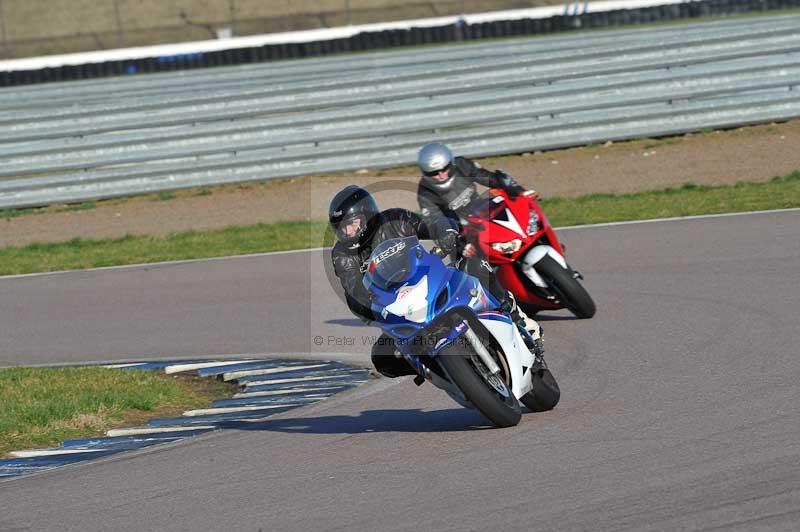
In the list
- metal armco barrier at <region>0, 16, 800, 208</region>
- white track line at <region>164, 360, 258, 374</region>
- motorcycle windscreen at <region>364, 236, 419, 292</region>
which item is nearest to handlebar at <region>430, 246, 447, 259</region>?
motorcycle windscreen at <region>364, 236, 419, 292</region>

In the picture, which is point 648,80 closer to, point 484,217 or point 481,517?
point 484,217

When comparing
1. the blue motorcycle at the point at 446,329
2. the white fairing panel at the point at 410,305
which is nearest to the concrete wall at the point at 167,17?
the blue motorcycle at the point at 446,329

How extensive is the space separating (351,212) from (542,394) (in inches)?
57.4

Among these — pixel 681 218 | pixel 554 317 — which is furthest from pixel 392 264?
pixel 681 218

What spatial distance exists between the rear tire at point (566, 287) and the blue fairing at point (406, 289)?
3.19m

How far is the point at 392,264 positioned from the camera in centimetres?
643

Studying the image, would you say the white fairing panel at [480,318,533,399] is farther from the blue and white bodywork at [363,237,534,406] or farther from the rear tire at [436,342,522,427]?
the rear tire at [436,342,522,427]

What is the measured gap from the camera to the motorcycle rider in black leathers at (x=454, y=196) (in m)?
6.90

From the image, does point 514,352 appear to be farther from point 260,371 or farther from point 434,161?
point 260,371

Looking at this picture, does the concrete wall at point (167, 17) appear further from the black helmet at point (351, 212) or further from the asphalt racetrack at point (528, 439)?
the black helmet at point (351, 212)

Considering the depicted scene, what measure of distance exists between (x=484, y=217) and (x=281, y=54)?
1716 centimetres

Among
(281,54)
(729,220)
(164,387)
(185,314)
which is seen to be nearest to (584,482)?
(164,387)

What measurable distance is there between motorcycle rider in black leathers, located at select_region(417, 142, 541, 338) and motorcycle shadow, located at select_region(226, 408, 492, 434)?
0.64 metres

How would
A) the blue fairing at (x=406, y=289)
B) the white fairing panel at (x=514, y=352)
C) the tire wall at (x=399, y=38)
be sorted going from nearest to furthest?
the blue fairing at (x=406, y=289), the white fairing panel at (x=514, y=352), the tire wall at (x=399, y=38)
